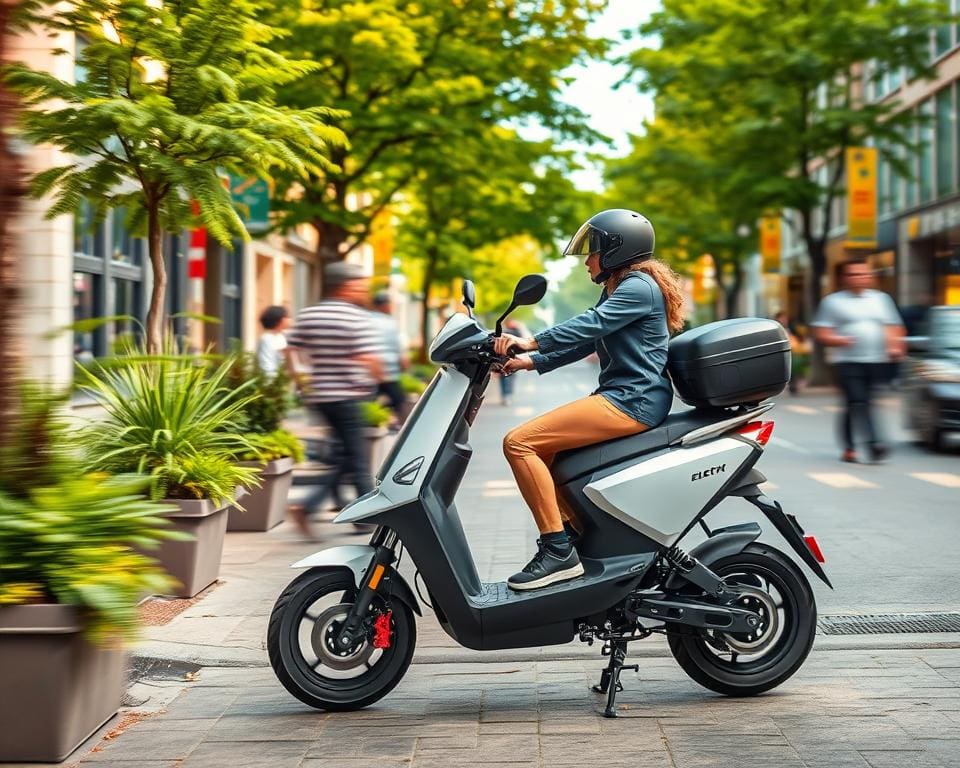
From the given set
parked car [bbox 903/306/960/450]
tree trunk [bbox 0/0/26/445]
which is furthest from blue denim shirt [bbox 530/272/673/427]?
parked car [bbox 903/306/960/450]

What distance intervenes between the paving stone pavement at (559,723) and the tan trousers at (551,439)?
72 centimetres

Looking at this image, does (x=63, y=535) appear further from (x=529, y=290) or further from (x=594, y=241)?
(x=594, y=241)

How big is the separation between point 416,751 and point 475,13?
57.8 feet

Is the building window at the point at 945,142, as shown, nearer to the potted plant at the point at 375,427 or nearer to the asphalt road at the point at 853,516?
the asphalt road at the point at 853,516

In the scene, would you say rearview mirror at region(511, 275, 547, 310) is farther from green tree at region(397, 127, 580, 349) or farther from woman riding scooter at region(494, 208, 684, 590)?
green tree at region(397, 127, 580, 349)

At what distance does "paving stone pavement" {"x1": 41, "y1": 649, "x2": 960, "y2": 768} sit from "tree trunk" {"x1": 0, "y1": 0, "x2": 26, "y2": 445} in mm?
1194

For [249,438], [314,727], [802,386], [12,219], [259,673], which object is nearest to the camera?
[12,219]

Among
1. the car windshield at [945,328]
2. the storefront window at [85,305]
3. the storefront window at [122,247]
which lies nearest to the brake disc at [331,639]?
the storefront window at [85,305]

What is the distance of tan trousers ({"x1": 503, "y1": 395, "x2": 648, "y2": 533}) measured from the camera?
5.07 m

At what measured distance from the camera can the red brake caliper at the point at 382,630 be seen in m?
5.08

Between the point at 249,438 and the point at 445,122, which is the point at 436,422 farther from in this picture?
the point at 445,122

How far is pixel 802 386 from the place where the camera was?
113 feet

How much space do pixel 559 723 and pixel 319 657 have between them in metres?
0.88

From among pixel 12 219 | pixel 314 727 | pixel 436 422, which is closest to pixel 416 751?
pixel 314 727
